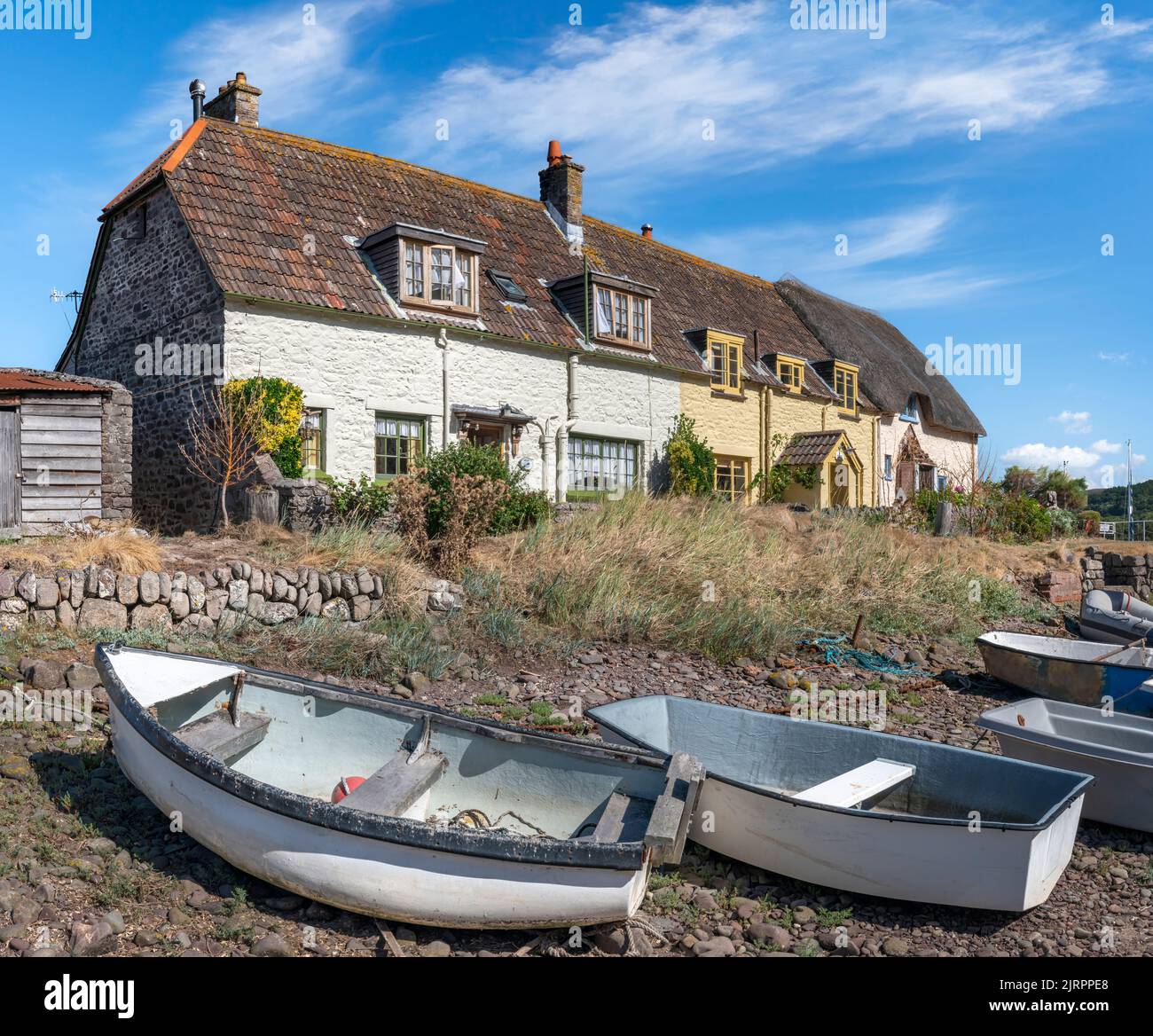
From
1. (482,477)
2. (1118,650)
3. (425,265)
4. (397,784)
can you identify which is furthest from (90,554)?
(1118,650)

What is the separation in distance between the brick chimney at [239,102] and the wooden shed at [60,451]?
6190 millimetres

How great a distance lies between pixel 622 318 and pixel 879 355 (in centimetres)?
1241

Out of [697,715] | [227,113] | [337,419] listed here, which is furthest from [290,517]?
[227,113]

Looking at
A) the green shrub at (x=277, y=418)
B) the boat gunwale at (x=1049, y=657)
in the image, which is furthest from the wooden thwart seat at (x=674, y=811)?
the green shrub at (x=277, y=418)

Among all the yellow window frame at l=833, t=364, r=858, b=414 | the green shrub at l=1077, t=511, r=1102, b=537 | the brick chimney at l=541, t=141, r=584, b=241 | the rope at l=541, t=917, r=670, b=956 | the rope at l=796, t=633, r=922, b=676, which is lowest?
the rope at l=541, t=917, r=670, b=956

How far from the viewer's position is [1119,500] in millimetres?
55594

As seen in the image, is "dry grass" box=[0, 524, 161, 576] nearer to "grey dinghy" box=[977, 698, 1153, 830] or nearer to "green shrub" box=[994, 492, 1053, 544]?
"grey dinghy" box=[977, 698, 1153, 830]

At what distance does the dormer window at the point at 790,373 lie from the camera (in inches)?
938

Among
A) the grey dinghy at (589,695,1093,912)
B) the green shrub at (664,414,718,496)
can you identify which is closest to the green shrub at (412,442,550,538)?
the grey dinghy at (589,695,1093,912)

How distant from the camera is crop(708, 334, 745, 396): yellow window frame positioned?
2184 cm

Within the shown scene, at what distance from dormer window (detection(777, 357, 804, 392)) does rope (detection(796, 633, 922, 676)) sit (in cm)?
1302

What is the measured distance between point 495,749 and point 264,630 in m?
5.07

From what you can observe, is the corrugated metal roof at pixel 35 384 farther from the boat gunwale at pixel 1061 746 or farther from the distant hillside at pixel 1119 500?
the distant hillside at pixel 1119 500
